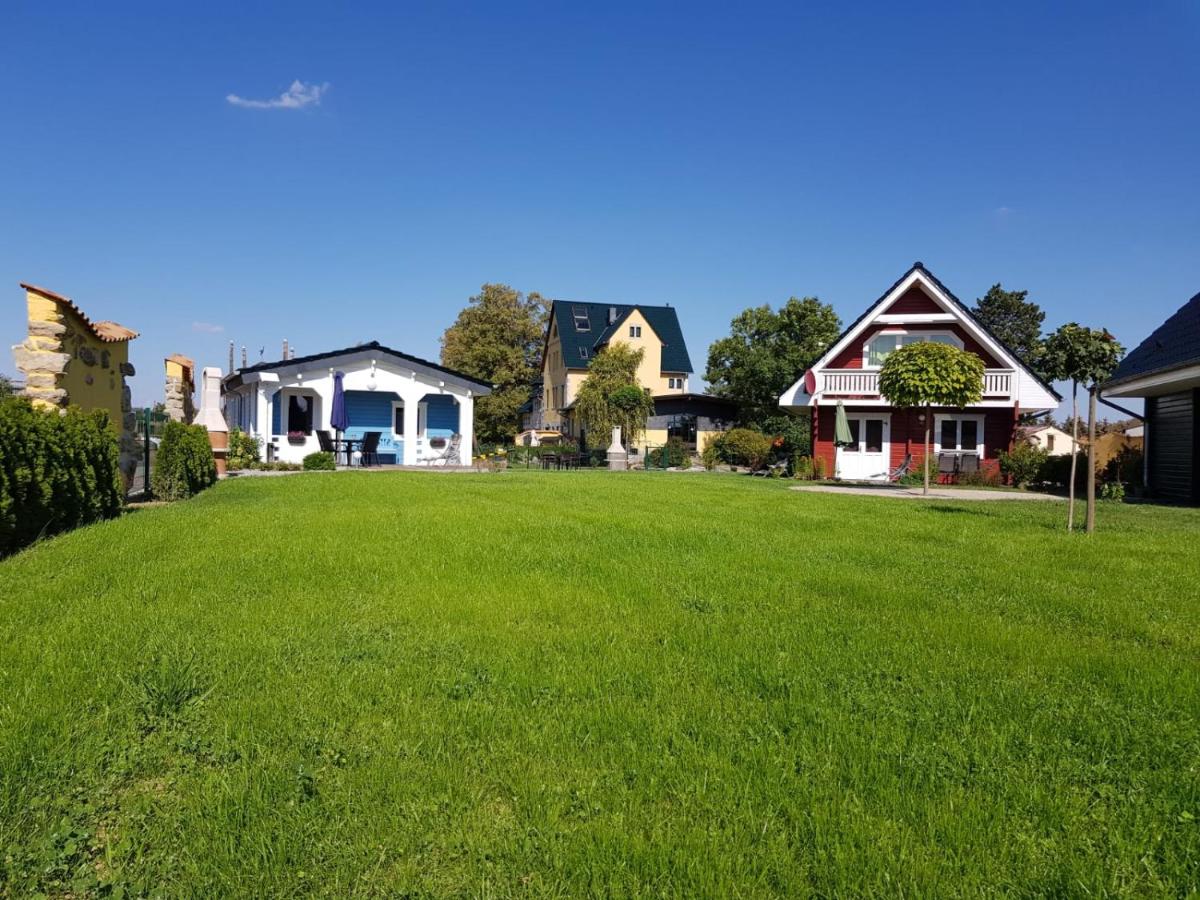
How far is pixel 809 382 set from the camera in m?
26.6

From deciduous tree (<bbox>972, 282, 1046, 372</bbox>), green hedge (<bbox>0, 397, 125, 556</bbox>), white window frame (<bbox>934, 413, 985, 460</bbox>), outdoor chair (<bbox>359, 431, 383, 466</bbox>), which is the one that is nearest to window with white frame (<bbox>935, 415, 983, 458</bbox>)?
white window frame (<bbox>934, 413, 985, 460</bbox>)

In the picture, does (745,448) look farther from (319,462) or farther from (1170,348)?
(319,462)

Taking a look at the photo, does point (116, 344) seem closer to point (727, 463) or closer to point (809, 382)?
point (809, 382)

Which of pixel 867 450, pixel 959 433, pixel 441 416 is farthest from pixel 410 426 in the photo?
pixel 959 433

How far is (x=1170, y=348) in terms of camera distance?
19.1 m

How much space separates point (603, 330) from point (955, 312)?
26360 mm

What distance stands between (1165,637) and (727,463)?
28768 millimetres

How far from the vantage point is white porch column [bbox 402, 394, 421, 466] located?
94.5 ft

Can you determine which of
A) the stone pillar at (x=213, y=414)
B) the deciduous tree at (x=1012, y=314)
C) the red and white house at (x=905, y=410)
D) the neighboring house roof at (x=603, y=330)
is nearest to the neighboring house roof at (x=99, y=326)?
the stone pillar at (x=213, y=414)

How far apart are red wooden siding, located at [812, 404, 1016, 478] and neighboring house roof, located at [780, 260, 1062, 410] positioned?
4.46 ft

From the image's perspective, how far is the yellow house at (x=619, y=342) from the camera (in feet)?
137

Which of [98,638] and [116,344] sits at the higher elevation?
[116,344]

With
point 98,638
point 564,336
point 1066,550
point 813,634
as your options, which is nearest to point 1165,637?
point 813,634

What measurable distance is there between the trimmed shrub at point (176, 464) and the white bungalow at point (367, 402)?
42.2ft
